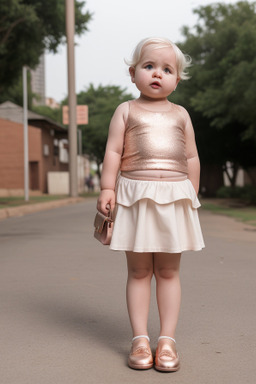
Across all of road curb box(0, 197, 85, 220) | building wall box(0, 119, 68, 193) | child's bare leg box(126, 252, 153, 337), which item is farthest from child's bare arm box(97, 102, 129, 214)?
building wall box(0, 119, 68, 193)

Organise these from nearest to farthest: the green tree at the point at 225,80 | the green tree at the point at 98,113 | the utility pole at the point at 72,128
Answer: the green tree at the point at 225,80 → the utility pole at the point at 72,128 → the green tree at the point at 98,113

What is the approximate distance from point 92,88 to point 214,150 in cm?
2835

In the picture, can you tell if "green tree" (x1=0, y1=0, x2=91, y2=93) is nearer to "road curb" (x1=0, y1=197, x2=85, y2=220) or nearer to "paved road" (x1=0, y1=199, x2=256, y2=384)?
"road curb" (x1=0, y1=197, x2=85, y2=220)

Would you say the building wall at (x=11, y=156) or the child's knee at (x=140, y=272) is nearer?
the child's knee at (x=140, y=272)

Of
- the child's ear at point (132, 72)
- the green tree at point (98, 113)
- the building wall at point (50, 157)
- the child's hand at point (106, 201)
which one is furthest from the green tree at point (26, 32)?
the green tree at point (98, 113)

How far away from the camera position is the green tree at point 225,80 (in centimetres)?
1842

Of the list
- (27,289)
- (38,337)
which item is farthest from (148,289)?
(27,289)

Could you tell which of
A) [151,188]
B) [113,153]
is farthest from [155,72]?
[151,188]

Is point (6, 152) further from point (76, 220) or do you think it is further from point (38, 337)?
point (38, 337)

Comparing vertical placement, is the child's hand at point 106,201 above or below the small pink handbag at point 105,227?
above

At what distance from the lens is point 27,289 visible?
5.30 m

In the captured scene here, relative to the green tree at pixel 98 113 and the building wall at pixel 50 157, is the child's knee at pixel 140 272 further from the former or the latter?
the green tree at pixel 98 113

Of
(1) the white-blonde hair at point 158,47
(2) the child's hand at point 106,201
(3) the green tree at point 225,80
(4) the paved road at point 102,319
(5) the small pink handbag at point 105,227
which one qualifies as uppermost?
(3) the green tree at point 225,80

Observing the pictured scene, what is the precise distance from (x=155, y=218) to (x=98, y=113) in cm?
5090
